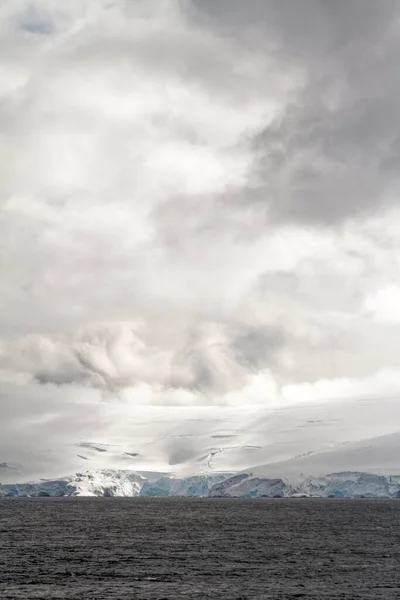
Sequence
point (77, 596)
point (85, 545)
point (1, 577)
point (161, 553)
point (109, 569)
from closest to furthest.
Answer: point (77, 596)
point (1, 577)
point (109, 569)
point (161, 553)
point (85, 545)

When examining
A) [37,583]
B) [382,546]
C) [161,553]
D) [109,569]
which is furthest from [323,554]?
[37,583]

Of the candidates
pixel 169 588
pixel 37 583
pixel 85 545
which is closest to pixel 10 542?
pixel 85 545

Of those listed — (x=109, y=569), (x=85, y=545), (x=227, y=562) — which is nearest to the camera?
(x=109, y=569)

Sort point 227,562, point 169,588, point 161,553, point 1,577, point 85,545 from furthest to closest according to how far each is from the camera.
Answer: point 85,545 < point 161,553 < point 227,562 < point 1,577 < point 169,588

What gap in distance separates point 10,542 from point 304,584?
303ft

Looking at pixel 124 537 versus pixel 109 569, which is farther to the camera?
pixel 124 537

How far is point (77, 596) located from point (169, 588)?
1501 centimetres

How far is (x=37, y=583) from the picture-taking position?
364 ft

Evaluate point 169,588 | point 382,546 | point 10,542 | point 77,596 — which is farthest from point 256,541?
point 77,596

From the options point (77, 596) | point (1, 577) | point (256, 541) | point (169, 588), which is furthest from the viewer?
point (256, 541)

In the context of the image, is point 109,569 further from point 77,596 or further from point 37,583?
point 77,596

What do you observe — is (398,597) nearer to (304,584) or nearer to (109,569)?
(304,584)

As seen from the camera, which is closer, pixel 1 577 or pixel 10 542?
pixel 1 577

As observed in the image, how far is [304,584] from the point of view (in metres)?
113
